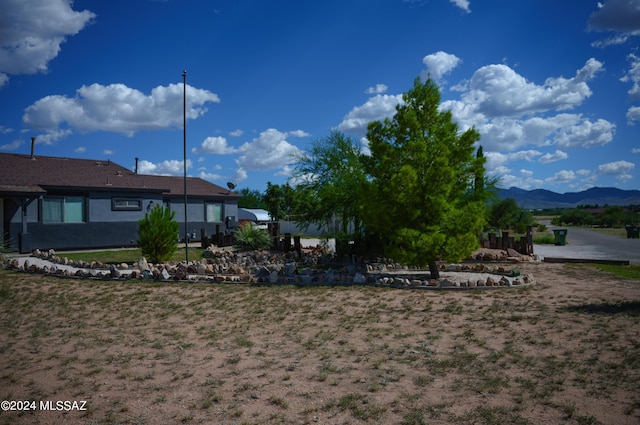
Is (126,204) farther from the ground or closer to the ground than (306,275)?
farther from the ground

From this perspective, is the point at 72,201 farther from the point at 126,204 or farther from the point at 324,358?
the point at 324,358

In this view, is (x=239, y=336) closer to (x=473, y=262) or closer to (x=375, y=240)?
(x=375, y=240)

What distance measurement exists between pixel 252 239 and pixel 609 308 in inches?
569

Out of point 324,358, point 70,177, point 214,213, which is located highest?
point 70,177

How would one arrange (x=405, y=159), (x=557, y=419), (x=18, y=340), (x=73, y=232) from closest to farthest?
(x=557, y=419)
(x=18, y=340)
(x=405, y=159)
(x=73, y=232)

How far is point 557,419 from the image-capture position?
3.82 metres

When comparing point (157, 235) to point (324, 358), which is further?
point (157, 235)

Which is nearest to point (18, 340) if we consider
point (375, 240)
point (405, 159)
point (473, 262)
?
point (405, 159)

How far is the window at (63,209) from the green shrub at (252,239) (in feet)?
26.7

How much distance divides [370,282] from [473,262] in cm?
644

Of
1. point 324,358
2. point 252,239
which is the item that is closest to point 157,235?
point 252,239

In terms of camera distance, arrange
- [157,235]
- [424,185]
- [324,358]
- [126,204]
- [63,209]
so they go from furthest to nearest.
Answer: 1. [126,204]
2. [63,209]
3. [157,235]
4. [424,185]
5. [324,358]

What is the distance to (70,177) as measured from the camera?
22.8 meters

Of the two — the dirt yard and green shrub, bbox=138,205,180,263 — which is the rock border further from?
green shrub, bbox=138,205,180,263
